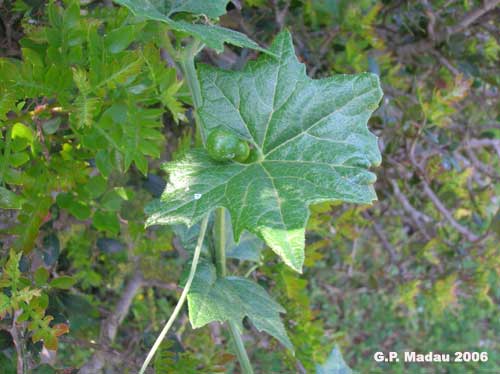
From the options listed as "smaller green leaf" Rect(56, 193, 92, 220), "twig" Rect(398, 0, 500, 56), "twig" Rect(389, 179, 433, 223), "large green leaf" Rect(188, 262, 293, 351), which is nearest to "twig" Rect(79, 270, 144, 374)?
"smaller green leaf" Rect(56, 193, 92, 220)

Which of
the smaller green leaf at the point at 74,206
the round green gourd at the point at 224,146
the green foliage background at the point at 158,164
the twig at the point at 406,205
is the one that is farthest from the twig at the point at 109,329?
the twig at the point at 406,205

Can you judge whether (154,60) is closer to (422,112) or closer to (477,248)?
(422,112)

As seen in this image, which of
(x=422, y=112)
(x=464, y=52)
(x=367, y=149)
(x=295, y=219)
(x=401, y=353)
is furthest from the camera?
(x=401, y=353)

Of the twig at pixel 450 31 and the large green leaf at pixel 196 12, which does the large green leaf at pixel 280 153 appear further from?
the twig at pixel 450 31

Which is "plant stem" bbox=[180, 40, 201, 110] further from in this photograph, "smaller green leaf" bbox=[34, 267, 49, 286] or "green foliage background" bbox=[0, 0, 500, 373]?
"smaller green leaf" bbox=[34, 267, 49, 286]

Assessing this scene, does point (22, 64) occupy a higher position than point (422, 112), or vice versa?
point (22, 64)

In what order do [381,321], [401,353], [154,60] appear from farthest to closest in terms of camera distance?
[381,321] < [401,353] < [154,60]

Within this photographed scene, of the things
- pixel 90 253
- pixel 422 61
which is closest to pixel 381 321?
pixel 422 61
